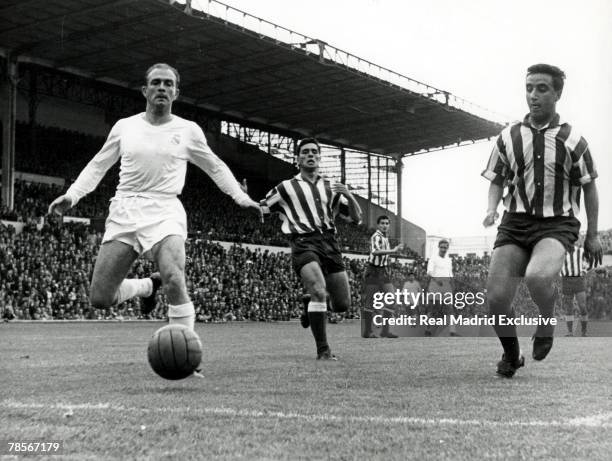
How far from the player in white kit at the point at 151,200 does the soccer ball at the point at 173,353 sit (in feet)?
3.09

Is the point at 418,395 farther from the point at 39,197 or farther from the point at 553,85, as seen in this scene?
the point at 39,197

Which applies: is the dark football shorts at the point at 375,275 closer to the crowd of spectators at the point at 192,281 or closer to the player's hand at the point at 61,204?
the crowd of spectators at the point at 192,281

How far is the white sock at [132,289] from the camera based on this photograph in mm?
7229

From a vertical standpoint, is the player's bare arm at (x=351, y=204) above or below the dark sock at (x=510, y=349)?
above

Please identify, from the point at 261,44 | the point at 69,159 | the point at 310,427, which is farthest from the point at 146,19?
the point at 310,427

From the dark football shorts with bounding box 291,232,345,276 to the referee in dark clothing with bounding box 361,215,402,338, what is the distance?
652 cm

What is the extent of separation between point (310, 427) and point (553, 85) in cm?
359

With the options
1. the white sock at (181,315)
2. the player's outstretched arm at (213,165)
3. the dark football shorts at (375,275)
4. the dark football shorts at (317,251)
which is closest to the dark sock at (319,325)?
the dark football shorts at (317,251)

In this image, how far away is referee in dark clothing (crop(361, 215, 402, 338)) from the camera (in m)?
16.4

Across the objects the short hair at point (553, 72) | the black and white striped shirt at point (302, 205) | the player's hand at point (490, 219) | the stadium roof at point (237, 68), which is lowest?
the player's hand at point (490, 219)

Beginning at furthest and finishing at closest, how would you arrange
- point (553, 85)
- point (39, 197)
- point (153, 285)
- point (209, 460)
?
point (39, 197) < point (153, 285) < point (553, 85) < point (209, 460)

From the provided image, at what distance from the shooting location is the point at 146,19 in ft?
102

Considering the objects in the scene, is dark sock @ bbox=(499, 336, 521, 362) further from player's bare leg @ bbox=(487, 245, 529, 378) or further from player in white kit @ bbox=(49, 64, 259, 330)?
player in white kit @ bbox=(49, 64, 259, 330)

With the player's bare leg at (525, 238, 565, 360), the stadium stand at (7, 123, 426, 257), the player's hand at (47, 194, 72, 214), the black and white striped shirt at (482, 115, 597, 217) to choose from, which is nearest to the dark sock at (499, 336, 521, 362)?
the player's bare leg at (525, 238, 565, 360)
